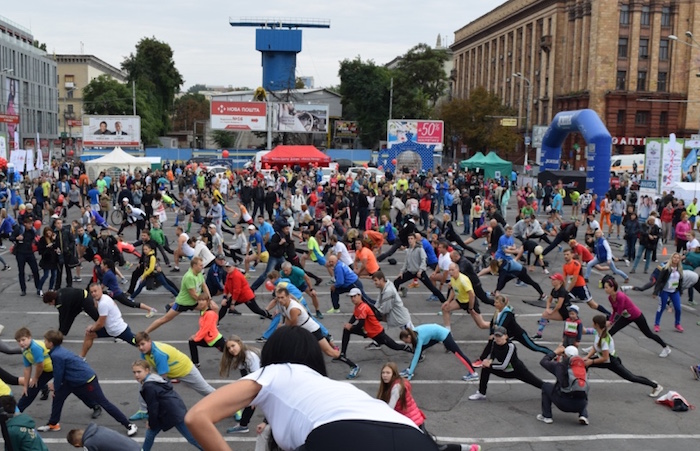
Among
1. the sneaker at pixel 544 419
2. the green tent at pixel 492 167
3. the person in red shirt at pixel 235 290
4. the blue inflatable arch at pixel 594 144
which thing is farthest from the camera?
the green tent at pixel 492 167

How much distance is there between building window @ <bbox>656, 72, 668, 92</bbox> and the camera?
62.3 m

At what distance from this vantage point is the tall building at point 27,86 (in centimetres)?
7565

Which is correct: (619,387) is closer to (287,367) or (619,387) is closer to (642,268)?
(287,367)

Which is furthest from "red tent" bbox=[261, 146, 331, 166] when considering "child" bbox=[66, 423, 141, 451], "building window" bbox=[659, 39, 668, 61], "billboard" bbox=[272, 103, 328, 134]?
"child" bbox=[66, 423, 141, 451]

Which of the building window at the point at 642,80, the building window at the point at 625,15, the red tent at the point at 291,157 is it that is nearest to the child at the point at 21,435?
the red tent at the point at 291,157

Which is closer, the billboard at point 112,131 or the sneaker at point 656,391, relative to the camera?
the sneaker at point 656,391

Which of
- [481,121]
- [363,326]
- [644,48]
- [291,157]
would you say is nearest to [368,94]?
[481,121]

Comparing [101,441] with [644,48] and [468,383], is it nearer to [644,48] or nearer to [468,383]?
[468,383]

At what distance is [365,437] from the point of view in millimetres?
1963

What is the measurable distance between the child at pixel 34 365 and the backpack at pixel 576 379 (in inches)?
240

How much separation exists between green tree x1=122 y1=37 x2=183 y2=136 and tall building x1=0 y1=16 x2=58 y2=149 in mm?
11491

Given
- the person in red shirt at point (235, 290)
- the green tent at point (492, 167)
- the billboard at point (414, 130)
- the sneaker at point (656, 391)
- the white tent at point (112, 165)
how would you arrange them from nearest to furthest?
the sneaker at point (656, 391) < the person in red shirt at point (235, 290) < the white tent at point (112, 165) < the green tent at point (492, 167) < the billboard at point (414, 130)

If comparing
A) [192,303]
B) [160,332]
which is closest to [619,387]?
[192,303]

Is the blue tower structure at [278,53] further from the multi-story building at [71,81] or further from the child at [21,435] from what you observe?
the child at [21,435]
